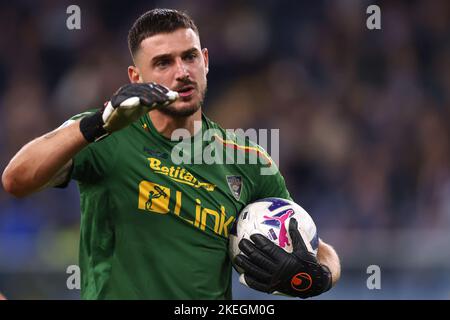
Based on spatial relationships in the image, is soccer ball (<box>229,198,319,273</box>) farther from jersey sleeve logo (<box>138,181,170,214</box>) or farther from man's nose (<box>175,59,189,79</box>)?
man's nose (<box>175,59,189,79</box>)

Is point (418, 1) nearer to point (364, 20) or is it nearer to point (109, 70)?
point (364, 20)

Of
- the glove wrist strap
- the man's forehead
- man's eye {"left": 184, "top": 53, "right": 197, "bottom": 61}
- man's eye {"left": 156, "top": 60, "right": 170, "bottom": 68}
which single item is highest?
the man's forehead

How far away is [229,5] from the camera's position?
433 inches

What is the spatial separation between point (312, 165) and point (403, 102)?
1503 millimetres

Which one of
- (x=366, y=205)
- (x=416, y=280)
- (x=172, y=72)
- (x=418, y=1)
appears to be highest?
(x=418, y=1)

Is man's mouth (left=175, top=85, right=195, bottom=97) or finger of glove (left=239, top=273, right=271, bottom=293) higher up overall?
man's mouth (left=175, top=85, right=195, bottom=97)

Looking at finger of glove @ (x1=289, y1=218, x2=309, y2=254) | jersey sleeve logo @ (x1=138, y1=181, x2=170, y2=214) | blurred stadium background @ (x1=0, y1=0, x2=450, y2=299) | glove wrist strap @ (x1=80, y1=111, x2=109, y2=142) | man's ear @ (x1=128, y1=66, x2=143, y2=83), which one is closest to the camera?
glove wrist strap @ (x1=80, y1=111, x2=109, y2=142)

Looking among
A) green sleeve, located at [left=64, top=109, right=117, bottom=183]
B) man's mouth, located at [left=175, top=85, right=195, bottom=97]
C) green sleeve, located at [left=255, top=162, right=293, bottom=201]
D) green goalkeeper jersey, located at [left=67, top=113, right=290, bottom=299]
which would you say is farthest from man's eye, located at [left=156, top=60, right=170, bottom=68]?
green sleeve, located at [left=255, top=162, right=293, bottom=201]

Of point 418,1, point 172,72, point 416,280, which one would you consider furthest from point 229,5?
point 172,72

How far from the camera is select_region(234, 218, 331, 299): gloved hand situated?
13.5ft

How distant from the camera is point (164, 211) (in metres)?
4.11

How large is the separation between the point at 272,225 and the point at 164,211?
1.85 feet

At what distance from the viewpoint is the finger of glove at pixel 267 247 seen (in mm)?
4141

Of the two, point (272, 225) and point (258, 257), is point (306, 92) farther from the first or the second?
point (258, 257)
